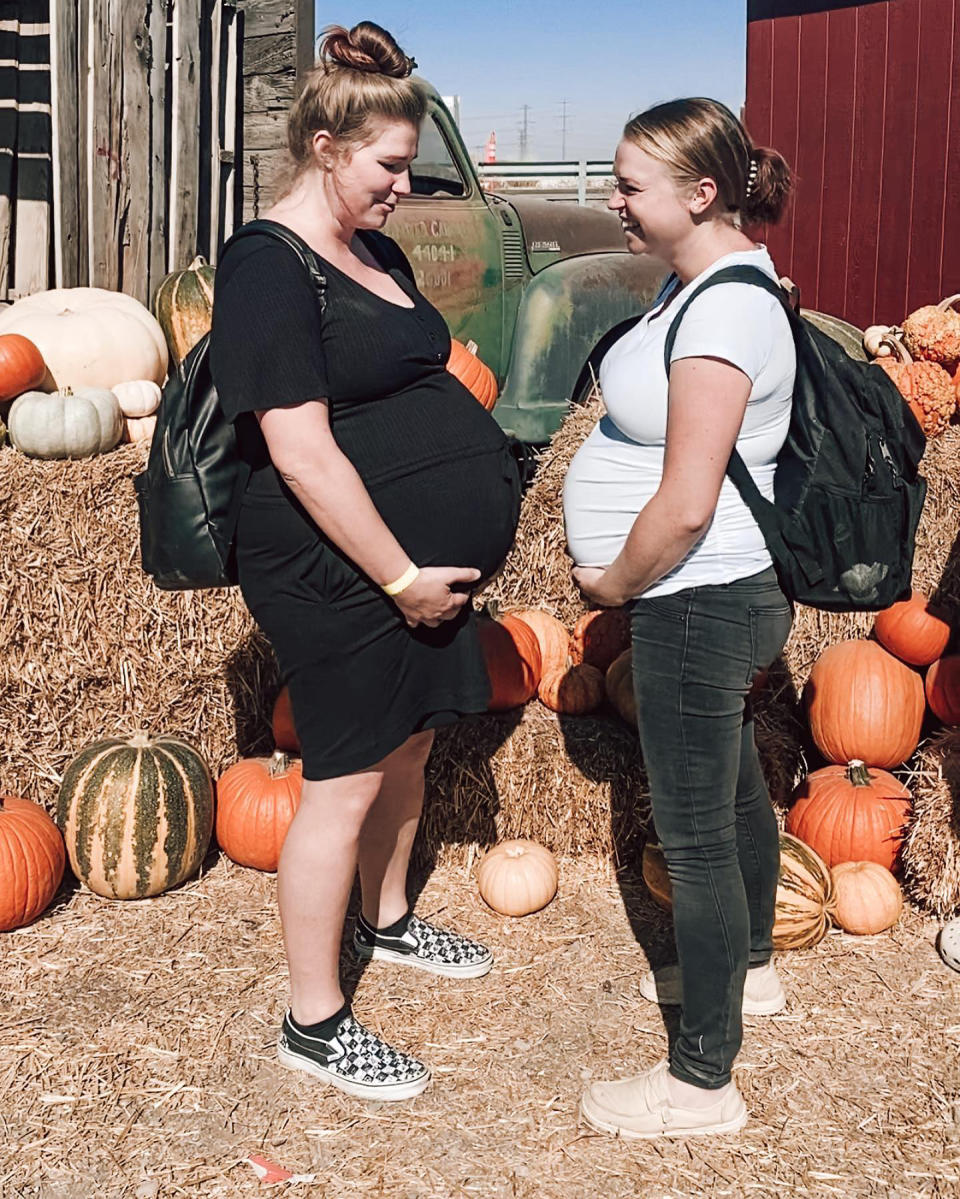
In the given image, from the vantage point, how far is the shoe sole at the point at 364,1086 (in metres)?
2.96

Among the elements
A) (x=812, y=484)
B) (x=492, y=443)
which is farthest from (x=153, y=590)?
(x=812, y=484)

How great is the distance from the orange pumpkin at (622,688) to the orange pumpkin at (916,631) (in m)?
0.93

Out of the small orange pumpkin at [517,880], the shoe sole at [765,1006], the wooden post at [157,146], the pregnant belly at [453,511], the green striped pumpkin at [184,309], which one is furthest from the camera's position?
the wooden post at [157,146]

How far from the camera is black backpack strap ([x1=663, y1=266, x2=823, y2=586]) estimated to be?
2375mm

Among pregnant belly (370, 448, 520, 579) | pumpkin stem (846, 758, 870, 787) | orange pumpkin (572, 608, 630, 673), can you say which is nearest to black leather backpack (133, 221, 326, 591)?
pregnant belly (370, 448, 520, 579)

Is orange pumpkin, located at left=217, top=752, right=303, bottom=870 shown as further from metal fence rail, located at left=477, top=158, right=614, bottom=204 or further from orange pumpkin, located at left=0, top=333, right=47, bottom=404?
metal fence rail, located at left=477, top=158, right=614, bottom=204

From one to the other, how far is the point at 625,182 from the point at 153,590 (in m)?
2.54

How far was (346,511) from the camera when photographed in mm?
2562

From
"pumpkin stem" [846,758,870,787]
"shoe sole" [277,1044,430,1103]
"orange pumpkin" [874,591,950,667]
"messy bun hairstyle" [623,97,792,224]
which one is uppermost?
"messy bun hairstyle" [623,97,792,224]

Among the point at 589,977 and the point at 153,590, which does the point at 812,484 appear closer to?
the point at 589,977

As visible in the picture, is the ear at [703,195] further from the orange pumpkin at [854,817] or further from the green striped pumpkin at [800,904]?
the orange pumpkin at [854,817]

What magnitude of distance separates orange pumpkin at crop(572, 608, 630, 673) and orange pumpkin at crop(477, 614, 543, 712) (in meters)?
0.26

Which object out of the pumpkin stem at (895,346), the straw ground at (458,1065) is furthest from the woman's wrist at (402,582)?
the pumpkin stem at (895,346)

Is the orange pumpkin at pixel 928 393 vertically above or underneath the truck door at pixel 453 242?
underneath
